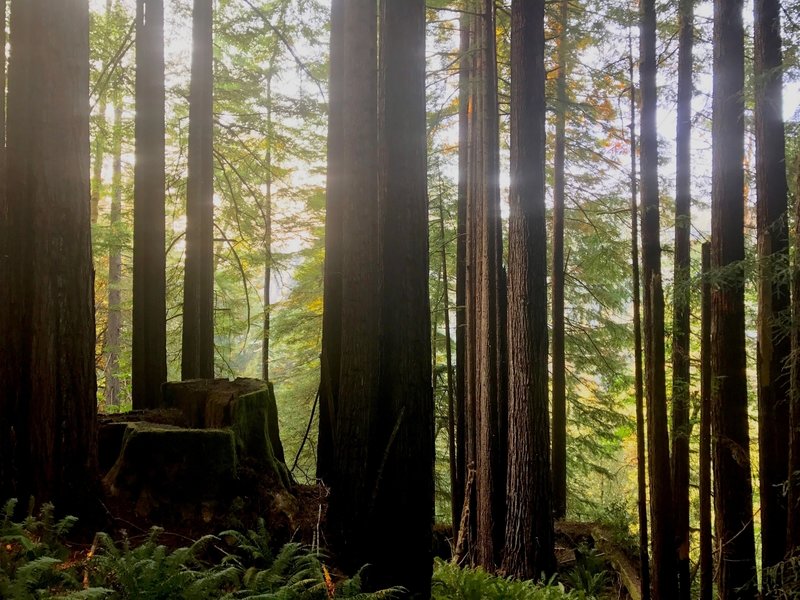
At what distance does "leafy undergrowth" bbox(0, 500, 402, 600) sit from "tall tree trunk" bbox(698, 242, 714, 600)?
528 cm

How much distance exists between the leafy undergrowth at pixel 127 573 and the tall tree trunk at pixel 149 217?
3866 millimetres

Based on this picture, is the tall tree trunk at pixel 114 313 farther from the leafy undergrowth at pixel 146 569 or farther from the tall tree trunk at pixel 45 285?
the leafy undergrowth at pixel 146 569

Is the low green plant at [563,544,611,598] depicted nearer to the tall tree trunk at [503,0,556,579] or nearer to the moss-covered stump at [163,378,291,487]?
the tall tree trunk at [503,0,556,579]

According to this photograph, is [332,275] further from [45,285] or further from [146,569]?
[146,569]

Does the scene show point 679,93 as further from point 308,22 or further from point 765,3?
point 308,22

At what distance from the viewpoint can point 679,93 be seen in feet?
26.6

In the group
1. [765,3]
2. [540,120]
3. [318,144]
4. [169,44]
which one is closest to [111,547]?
[540,120]

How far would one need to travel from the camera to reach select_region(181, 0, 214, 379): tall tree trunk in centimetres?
786

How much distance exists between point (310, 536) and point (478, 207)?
688cm

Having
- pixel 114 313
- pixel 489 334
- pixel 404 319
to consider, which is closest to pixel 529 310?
pixel 489 334

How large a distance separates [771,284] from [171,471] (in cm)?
621

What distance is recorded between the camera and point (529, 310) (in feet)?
22.7

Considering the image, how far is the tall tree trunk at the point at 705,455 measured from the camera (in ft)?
21.2

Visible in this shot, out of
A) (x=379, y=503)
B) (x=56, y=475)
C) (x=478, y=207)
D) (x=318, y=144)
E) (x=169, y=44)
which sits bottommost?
(x=379, y=503)
